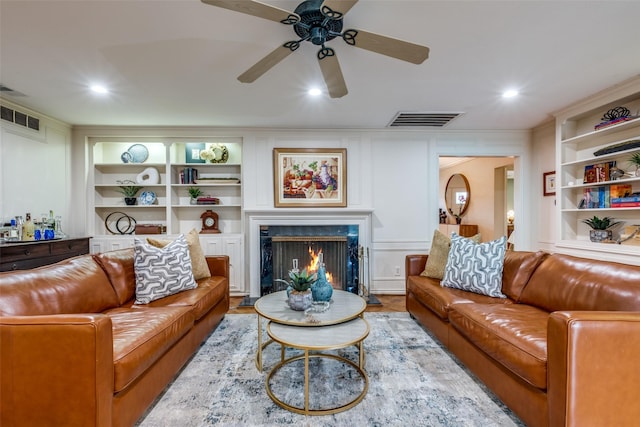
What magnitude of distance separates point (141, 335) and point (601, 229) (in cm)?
445

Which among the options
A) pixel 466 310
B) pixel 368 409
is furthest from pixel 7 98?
pixel 466 310

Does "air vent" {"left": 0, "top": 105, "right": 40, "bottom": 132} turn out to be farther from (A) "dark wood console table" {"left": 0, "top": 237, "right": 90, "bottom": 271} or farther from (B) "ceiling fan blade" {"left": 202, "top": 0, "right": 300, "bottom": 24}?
(B) "ceiling fan blade" {"left": 202, "top": 0, "right": 300, "bottom": 24}

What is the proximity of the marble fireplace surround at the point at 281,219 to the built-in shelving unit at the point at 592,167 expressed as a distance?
2.37m

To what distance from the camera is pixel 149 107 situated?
3281 mm

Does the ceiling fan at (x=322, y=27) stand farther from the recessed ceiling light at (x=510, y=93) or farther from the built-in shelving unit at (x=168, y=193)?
the built-in shelving unit at (x=168, y=193)

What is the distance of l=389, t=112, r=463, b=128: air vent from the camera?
3.56 metres

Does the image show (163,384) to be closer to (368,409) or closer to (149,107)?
(368,409)

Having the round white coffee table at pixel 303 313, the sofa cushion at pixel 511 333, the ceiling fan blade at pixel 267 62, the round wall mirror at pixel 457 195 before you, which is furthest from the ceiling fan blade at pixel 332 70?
the round wall mirror at pixel 457 195

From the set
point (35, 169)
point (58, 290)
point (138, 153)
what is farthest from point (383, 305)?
point (35, 169)

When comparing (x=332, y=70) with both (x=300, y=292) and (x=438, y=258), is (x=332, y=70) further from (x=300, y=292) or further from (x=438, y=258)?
(x=438, y=258)

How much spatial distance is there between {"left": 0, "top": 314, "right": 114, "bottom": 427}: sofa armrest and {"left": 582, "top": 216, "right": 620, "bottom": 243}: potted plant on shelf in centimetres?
452

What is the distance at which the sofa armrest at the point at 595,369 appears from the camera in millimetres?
1225

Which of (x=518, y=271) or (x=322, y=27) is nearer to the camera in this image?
(x=322, y=27)

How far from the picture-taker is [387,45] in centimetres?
166
